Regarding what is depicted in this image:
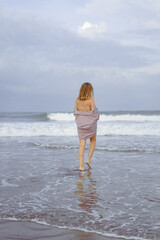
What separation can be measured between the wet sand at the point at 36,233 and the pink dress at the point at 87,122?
3410 millimetres

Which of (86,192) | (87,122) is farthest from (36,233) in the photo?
(87,122)

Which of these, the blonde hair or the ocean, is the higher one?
the blonde hair

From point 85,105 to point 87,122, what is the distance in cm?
39

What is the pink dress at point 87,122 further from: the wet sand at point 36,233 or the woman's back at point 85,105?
the wet sand at point 36,233

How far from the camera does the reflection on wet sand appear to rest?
3738mm

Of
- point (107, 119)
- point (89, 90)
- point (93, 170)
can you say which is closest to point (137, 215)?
point (93, 170)

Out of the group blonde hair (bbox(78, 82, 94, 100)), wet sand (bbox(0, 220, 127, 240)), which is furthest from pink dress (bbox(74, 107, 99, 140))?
wet sand (bbox(0, 220, 127, 240))

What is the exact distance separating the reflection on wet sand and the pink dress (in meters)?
1.06

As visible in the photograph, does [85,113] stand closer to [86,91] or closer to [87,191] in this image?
A: [86,91]

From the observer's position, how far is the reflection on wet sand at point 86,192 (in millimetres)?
3738

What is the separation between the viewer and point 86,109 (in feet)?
20.7

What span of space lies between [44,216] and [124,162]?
4153 mm

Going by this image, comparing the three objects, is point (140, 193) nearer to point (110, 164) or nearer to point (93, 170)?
point (93, 170)

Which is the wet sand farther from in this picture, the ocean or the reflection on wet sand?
the reflection on wet sand
